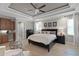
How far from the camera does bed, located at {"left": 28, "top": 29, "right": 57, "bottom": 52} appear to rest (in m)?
1.92

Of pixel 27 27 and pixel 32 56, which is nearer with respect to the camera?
pixel 32 56

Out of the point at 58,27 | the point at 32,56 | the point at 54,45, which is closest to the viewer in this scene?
the point at 32,56

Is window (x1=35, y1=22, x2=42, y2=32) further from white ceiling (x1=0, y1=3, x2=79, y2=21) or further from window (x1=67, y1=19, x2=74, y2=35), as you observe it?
window (x1=67, y1=19, x2=74, y2=35)

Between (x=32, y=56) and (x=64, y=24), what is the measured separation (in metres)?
1.15

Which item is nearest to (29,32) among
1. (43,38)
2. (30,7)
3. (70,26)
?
(43,38)

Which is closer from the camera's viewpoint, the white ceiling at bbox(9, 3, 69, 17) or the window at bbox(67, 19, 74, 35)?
the white ceiling at bbox(9, 3, 69, 17)

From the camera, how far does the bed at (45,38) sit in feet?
6.30

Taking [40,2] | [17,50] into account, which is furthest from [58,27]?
[17,50]

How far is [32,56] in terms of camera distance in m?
1.64

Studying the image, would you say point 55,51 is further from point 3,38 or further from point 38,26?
point 3,38

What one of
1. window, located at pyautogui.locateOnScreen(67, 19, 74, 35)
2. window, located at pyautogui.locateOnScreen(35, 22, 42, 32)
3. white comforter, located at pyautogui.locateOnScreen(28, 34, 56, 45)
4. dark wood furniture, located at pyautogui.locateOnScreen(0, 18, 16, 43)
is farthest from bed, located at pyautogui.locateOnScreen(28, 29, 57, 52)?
dark wood furniture, located at pyautogui.locateOnScreen(0, 18, 16, 43)

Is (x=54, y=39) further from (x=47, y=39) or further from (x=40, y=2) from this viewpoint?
(x=40, y=2)

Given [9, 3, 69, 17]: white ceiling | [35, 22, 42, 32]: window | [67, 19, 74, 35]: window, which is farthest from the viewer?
[35, 22, 42, 32]: window

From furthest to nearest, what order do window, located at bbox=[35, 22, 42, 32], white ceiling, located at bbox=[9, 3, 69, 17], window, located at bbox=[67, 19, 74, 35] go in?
window, located at bbox=[35, 22, 42, 32] < window, located at bbox=[67, 19, 74, 35] < white ceiling, located at bbox=[9, 3, 69, 17]
